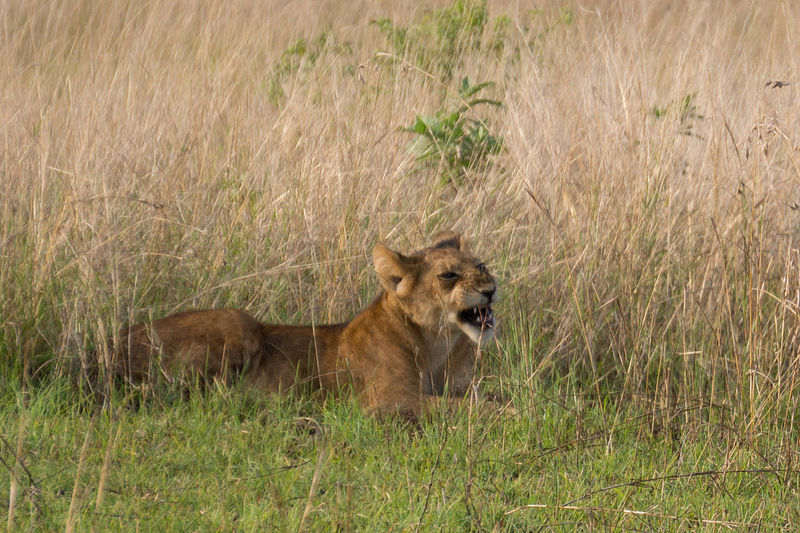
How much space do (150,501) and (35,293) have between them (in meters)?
1.74

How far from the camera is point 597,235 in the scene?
201 inches

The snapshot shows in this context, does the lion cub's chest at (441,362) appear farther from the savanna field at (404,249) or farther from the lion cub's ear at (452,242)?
the lion cub's ear at (452,242)

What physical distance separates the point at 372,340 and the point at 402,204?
4.65 feet

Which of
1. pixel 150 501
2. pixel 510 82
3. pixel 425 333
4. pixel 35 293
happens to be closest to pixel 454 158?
pixel 510 82

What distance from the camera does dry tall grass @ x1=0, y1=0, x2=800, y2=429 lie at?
4.64 meters

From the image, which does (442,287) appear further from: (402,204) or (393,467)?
(402,204)

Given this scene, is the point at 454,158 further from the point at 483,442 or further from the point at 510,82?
the point at 483,442

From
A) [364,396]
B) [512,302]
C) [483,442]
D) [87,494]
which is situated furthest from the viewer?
[512,302]

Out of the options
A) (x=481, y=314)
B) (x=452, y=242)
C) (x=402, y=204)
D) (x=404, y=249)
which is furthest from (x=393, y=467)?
(x=402, y=204)

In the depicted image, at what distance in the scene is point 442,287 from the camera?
15.4ft

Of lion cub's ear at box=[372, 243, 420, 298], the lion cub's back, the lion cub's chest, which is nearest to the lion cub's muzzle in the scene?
the lion cub's chest

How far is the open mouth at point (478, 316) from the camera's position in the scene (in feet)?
15.2

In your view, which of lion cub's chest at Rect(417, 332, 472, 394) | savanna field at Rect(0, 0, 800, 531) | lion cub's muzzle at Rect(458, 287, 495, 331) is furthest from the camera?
lion cub's chest at Rect(417, 332, 472, 394)

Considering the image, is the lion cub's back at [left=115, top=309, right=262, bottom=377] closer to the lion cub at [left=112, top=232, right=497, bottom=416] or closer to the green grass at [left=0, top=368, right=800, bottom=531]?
the lion cub at [left=112, top=232, right=497, bottom=416]
